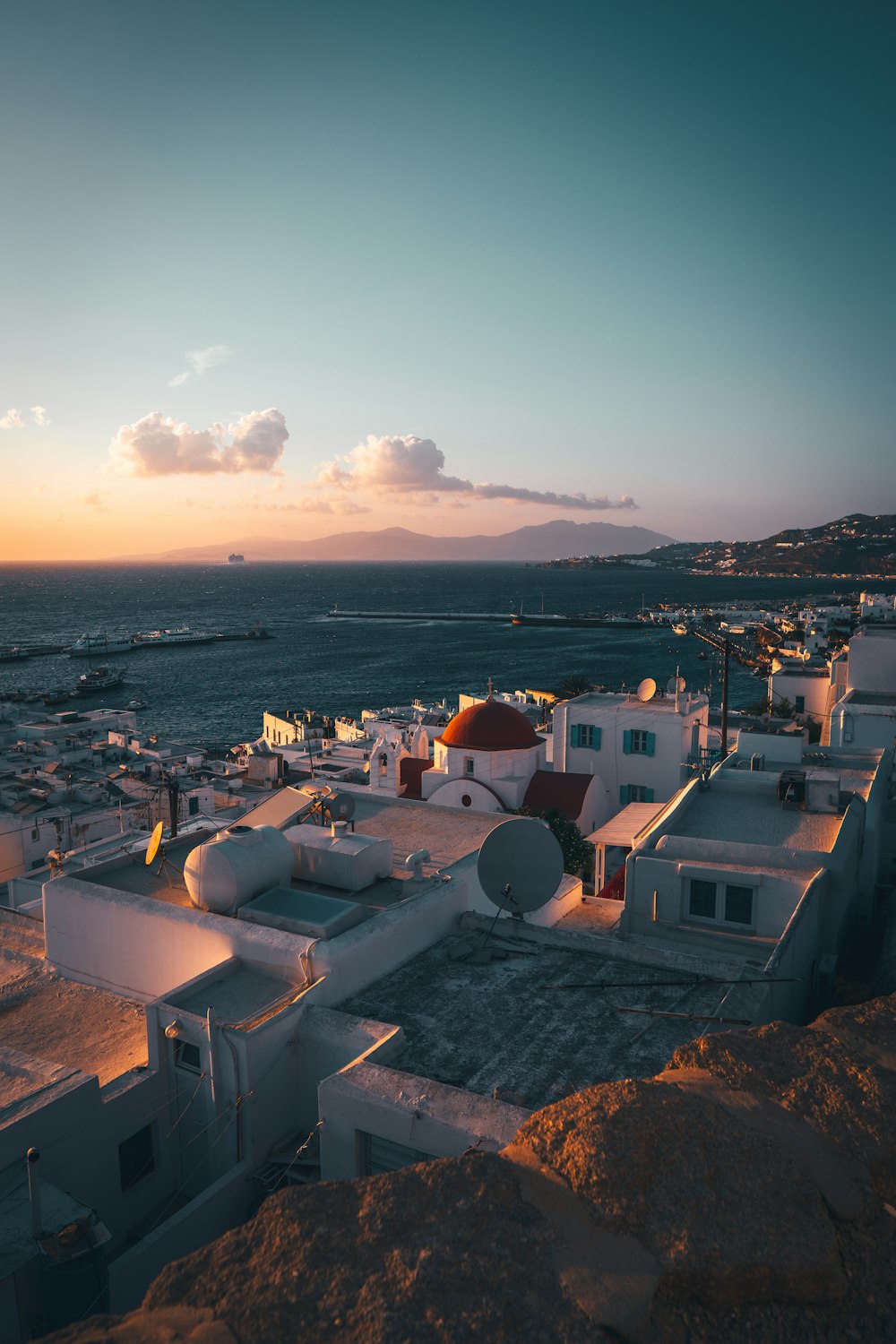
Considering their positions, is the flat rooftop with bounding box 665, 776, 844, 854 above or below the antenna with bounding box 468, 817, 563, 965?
below

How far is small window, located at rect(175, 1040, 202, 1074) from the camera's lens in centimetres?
912

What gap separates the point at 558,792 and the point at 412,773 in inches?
266

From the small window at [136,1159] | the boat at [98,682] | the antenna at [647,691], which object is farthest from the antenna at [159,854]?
the boat at [98,682]

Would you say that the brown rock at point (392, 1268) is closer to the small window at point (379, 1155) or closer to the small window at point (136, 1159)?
the small window at point (379, 1155)

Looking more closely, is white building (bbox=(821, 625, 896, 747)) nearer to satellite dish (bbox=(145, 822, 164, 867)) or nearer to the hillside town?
the hillside town

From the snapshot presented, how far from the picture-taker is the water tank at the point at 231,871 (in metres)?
11.4

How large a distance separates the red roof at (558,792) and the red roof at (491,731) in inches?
55.8

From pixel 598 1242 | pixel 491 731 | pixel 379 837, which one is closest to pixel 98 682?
pixel 491 731

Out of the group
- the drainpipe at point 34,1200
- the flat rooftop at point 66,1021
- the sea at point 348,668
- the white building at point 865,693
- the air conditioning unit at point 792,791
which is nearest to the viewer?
the drainpipe at point 34,1200

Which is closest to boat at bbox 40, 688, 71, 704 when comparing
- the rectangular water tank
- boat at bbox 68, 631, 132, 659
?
boat at bbox 68, 631, 132, 659

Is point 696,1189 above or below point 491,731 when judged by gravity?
above

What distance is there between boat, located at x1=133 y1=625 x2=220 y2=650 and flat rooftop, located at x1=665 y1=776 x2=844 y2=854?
438 ft

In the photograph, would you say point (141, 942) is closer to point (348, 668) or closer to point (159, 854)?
point (159, 854)

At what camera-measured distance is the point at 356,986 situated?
1006 cm
